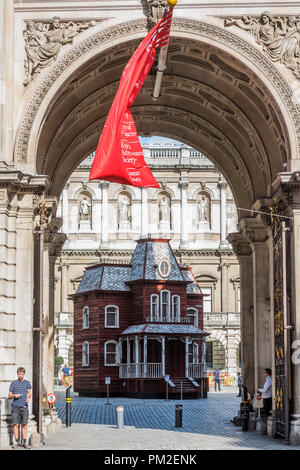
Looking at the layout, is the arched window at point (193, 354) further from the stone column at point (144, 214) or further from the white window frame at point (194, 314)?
the stone column at point (144, 214)

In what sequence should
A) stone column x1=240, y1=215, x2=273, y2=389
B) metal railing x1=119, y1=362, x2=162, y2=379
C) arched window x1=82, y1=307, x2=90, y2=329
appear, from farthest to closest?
arched window x1=82, y1=307, x2=90, y2=329 → metal railing x1=119, y1=362, x2=162, y2=379 → stone column x1=240, y1=215, x2=273, y2=389

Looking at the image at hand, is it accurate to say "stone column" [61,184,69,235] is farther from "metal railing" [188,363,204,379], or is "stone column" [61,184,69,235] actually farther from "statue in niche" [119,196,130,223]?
"metal railing" [188,363,204,379]

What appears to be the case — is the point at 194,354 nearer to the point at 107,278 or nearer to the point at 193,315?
the point at 193,315

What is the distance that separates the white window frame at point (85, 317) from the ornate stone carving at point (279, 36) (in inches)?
1613

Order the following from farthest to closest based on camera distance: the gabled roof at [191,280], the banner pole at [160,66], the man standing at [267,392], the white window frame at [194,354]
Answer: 1. the gabled roof at [191,280]
2. the white window frame at [194,354]
3. the man standing at [267,392]
4. the banner pole at [160,66]

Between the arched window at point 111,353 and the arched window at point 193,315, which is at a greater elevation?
the arched window at point 193,315

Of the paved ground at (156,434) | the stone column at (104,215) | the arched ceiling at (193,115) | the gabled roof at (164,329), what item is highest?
the stone column at (104,215)

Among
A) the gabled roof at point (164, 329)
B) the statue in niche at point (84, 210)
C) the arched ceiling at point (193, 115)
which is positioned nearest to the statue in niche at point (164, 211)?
the statue in niche at point (84, 210)

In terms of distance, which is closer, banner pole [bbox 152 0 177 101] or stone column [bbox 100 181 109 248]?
banner pole [bbox 152 0 177 101]

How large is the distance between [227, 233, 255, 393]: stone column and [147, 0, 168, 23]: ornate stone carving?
943cm

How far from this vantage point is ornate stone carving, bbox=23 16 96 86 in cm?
2291

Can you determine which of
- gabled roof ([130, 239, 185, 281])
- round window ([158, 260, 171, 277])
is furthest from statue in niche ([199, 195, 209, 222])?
round window ([158, 260, 171, 277])

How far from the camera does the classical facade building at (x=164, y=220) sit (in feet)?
276
